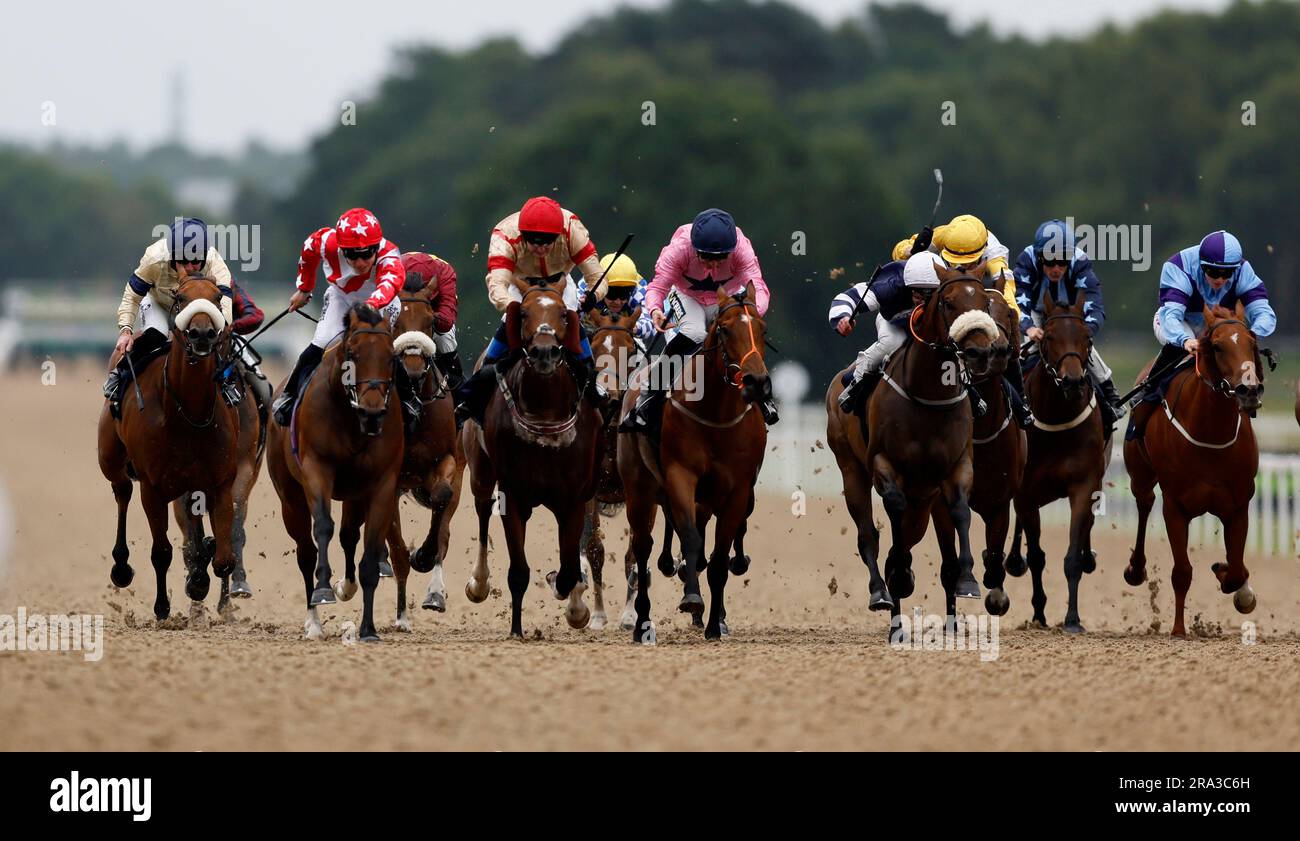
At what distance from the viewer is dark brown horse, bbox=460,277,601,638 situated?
465 inches

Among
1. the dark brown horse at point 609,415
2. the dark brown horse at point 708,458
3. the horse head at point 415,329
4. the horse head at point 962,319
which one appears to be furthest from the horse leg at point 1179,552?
the horse head at point 415,329

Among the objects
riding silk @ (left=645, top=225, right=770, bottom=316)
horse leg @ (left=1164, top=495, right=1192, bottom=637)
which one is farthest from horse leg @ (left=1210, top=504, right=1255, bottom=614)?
riding silk @ (left=645, top=225, right=770, bottom=316)

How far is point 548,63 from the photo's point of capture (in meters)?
101

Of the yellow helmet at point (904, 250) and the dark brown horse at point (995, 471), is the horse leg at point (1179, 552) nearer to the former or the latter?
the dark brown horse at point (995, 471)

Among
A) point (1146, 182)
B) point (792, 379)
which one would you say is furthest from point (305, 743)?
point (1146, 182)

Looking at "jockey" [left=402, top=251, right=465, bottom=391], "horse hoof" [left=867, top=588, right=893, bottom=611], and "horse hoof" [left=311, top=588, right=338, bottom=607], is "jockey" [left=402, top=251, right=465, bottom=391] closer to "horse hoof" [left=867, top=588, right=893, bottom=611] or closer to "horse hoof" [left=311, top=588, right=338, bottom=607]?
"horse hoof" [left=311, top=588, right=338, bottom=607]

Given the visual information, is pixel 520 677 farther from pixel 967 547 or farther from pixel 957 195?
pixel 957 195

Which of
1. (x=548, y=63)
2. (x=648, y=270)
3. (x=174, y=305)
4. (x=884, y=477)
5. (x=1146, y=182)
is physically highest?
(x=548, y=63)

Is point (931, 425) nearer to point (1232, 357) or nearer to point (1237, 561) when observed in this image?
point (1232, 357)

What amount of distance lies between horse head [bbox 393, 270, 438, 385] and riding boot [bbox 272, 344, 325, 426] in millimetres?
481

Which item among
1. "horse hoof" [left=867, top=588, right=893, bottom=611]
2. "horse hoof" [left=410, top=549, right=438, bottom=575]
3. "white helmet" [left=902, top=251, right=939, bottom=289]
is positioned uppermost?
"white helmet" [left=902, top=251, right=939, bottom=289]

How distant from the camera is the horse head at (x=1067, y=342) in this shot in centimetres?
1301

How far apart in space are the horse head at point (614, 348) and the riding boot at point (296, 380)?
5.72 feet
